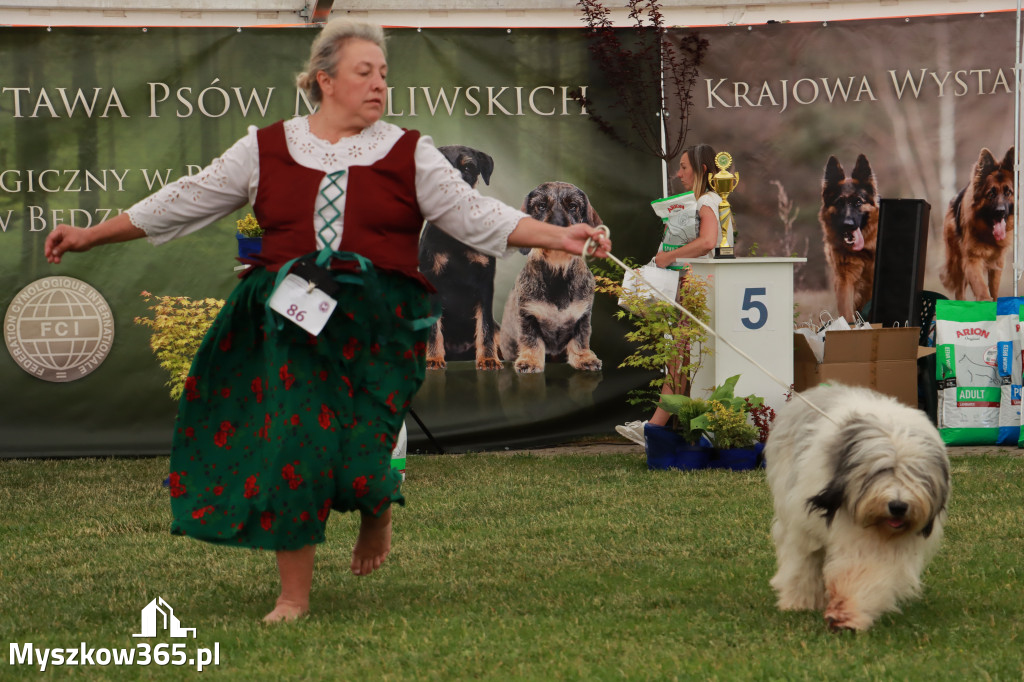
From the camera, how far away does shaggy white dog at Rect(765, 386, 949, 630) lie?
355 cm

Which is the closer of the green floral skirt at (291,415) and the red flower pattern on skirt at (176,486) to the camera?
the green floral skirt at (291,415)

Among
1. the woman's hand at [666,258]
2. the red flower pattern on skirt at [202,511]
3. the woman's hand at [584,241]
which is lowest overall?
the red flower pattern on skirt at [202,511]

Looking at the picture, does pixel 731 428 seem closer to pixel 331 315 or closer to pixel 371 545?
pixel 371 545

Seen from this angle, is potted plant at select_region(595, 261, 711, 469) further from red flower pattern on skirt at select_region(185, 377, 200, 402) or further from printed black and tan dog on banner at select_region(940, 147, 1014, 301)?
red flower pattern on skirt at select_region(185, 377, 200, 402)

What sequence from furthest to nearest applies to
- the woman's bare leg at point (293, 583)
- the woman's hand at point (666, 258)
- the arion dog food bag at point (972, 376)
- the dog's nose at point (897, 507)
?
1. the arion dog food bag at point (972, 376)
2. the woman's hand at point (666, 258)
3. the woman's bare leg at point (293, 583)
4. the dog's nose at point (897, 507)

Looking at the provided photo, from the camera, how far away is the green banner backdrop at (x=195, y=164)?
28.2ft

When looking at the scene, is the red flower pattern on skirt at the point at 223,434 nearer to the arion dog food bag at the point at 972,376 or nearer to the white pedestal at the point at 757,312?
the white pedestal at the point at 757,312

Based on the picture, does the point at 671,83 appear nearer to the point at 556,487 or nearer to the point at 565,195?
the point at 565,195

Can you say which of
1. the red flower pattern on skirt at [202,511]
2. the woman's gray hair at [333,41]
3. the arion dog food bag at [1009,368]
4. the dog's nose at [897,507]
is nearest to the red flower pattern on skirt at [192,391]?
the red flower pattern on skirt at [202,511]

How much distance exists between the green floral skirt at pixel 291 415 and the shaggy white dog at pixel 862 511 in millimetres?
1274

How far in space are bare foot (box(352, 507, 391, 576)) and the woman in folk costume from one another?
153mm

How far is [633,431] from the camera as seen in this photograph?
832 cm

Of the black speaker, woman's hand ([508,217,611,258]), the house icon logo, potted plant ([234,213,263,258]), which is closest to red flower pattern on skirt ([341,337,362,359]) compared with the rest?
woman's hand ([508,217,611,258])

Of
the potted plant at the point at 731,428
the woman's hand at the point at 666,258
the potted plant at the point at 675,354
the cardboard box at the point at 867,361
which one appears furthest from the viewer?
the woman's hand at the point at 666,258
